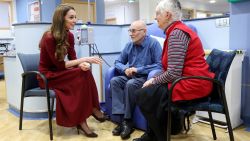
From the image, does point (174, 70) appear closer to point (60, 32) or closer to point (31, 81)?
point (60, 32)

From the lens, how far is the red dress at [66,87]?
8.02 feet

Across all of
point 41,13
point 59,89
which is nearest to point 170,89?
point 59,89

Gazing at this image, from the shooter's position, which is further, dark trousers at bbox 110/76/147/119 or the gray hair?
dark trousers at bbox 110/76/147/119

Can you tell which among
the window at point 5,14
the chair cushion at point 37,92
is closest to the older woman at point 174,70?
the chair cushion at point 37,92

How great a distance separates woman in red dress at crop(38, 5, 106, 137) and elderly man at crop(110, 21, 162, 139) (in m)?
0.25

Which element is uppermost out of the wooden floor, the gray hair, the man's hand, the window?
the window

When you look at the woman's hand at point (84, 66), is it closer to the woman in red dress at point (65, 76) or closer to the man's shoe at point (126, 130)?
the woman in red dress at point (65, 76)

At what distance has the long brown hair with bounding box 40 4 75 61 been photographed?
8.16 ft

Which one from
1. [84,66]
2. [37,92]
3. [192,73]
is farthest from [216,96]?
[37,92]

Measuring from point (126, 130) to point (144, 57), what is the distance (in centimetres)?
72

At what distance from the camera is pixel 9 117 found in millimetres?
3256

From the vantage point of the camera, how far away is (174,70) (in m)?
1.84

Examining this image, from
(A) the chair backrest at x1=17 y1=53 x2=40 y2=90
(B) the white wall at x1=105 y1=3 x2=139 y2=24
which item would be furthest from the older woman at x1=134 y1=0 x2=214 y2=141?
(B) the white wall at x1=105 y1=3 x2=139 y2=24

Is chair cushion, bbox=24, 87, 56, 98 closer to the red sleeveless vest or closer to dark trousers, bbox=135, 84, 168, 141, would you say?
dark trousers, bbox=135, 84, 168, 141
